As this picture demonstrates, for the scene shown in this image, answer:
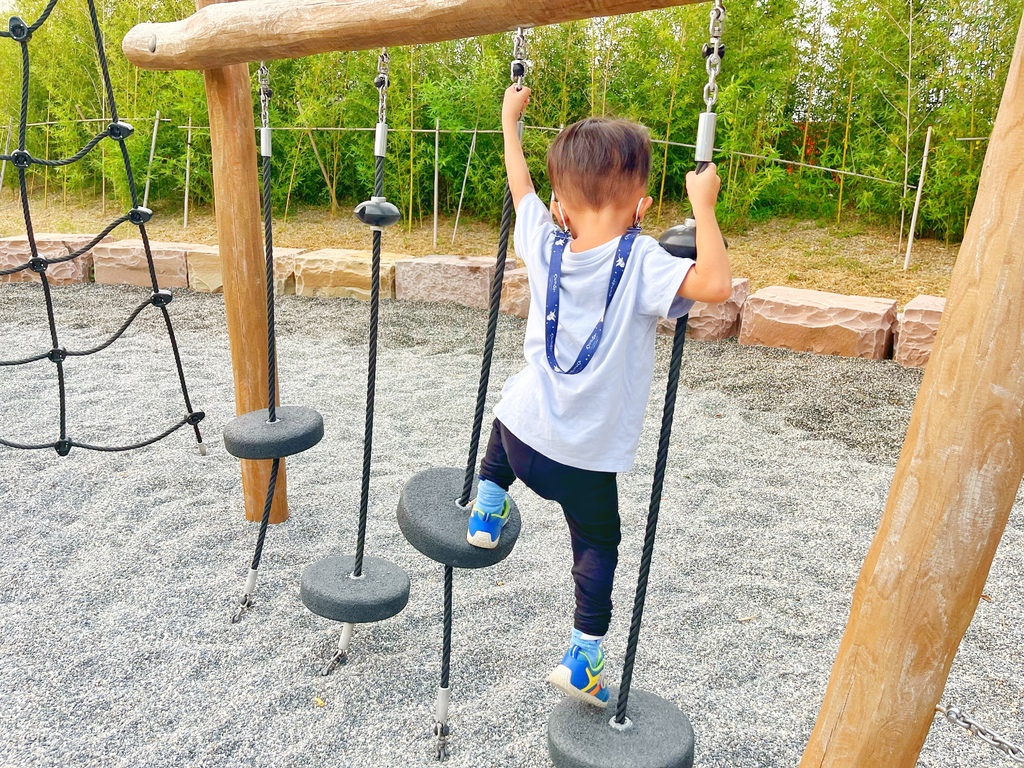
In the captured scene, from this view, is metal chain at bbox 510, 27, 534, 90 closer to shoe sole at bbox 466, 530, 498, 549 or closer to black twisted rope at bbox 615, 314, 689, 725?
black twisted rope at bbox 615, 314, 689, 725

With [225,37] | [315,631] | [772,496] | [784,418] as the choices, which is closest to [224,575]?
[315,631]

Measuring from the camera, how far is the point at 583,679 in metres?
1.42

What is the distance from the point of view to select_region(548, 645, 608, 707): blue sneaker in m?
1.41

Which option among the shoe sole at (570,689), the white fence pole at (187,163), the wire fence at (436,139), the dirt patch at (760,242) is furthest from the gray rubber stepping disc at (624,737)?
the white fence pole at (187,163)

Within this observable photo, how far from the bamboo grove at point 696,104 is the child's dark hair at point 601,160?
174 inches

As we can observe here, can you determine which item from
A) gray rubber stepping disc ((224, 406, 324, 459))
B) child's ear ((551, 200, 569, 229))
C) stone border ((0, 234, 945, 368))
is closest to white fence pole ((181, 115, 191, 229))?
stone border ((0, 234, 945, 368))

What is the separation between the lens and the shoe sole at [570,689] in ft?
4.59

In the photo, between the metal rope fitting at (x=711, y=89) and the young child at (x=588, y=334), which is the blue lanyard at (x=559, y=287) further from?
the metal rope fitting at (x=711, y=89)

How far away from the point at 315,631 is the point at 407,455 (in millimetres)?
1208

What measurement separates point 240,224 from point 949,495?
2.06 m

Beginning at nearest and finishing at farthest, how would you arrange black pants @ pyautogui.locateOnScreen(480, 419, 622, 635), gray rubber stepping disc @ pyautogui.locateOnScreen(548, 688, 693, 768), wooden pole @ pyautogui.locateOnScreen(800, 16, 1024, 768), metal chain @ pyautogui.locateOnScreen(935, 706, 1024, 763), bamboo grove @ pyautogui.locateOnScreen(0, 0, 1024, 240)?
wooden pole @ pyautogui.locateOnScreen(800, 16, 1024, 768), gray rubber stepping disc @ pyautogui.locateOnScreen(548, 688, 693, 768), black pants @ pyautogui.locateOnScreen(480, 419, 622, 635), metal chain @ pyautogui.locateOnScreen(935, 706, 1024, 763), bamboo grove @ pyautogui.locateOnScreen(0, 0, 1024, 240)

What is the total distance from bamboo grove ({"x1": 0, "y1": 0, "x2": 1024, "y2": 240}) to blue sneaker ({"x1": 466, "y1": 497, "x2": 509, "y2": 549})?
15.0 feet

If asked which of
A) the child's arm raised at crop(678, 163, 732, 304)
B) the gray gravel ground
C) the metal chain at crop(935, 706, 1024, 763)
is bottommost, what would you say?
the gray gravel ground

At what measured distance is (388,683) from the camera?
192cm
